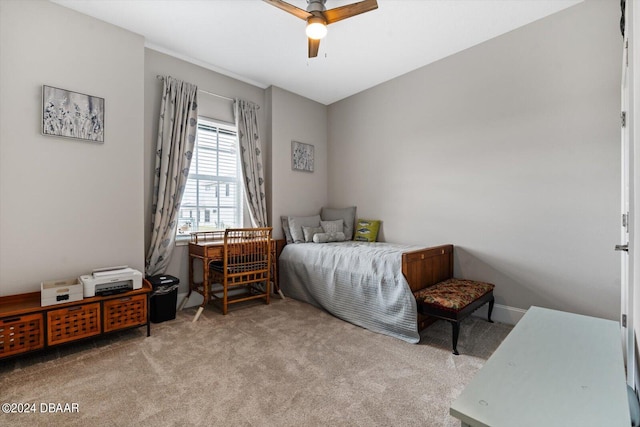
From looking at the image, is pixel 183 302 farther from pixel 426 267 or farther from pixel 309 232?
pixel 426 267

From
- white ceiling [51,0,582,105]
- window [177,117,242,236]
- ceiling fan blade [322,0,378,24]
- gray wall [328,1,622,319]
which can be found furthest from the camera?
window [177,117,242,236]

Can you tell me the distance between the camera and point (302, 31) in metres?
2.81

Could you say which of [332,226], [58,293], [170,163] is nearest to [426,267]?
[332,226]

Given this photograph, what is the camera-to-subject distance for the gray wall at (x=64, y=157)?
2229 mm

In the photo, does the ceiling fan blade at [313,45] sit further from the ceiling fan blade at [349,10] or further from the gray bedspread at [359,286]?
the gray bedspread at [359,286]

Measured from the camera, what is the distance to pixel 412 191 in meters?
3.62

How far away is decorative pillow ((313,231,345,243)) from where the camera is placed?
3793 mm

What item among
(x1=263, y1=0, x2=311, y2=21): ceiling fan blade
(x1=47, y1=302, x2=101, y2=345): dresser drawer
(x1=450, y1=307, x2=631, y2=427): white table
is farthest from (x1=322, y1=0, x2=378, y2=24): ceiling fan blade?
(x1=47, y1=302, x2=101, y2=345): dresser drawer

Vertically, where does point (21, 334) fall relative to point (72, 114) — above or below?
below

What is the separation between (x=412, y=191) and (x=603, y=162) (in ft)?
5.65

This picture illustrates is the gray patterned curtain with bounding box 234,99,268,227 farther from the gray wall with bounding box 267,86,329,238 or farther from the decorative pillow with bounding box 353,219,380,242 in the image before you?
the decorative pillow with bounding box 353,219,380,242

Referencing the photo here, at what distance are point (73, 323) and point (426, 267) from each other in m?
2.95

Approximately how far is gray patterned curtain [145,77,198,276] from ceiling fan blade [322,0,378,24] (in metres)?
1.91

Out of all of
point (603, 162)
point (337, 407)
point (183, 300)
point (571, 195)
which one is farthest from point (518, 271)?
point (183, 300)
